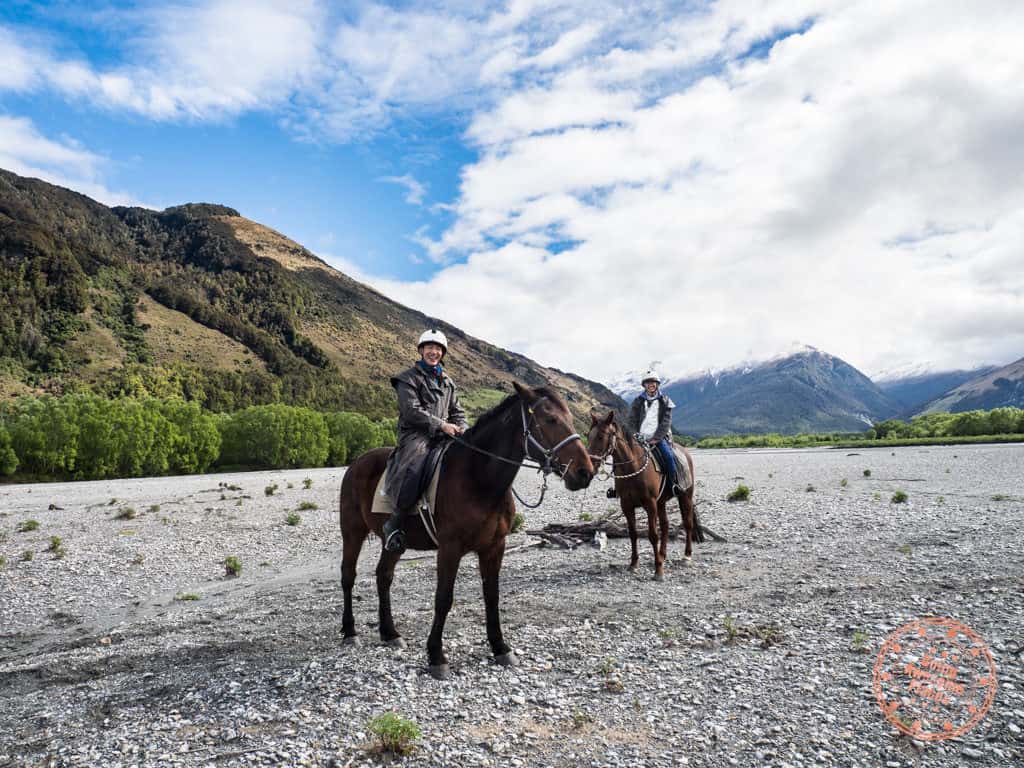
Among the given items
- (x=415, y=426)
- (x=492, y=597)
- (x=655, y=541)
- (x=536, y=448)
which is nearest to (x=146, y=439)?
(x=655, y=541)

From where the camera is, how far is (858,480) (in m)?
37.5

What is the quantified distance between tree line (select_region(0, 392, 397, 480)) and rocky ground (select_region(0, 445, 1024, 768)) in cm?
6038

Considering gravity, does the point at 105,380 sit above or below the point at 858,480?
above

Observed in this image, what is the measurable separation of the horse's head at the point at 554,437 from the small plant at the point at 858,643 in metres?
4.25

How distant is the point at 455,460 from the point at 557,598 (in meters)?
4.60

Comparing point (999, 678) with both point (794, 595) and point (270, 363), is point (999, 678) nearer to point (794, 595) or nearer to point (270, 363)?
point (794, 595)

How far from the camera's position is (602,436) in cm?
1204

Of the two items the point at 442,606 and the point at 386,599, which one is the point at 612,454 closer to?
the point at 386,599

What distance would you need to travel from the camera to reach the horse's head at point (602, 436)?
1195 centimetres

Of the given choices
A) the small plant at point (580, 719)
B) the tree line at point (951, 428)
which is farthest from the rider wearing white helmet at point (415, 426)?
the tree line at point (951, 428)

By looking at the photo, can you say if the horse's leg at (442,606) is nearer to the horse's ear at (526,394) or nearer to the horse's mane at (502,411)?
the horse's mane at (502,411)

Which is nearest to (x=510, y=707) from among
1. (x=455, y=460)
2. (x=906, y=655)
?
(x=455, y=460)

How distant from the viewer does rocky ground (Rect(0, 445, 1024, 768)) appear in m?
5.50

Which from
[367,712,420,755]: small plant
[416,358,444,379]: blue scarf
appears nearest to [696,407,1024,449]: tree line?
[416,358,444,379]: blue scarf
